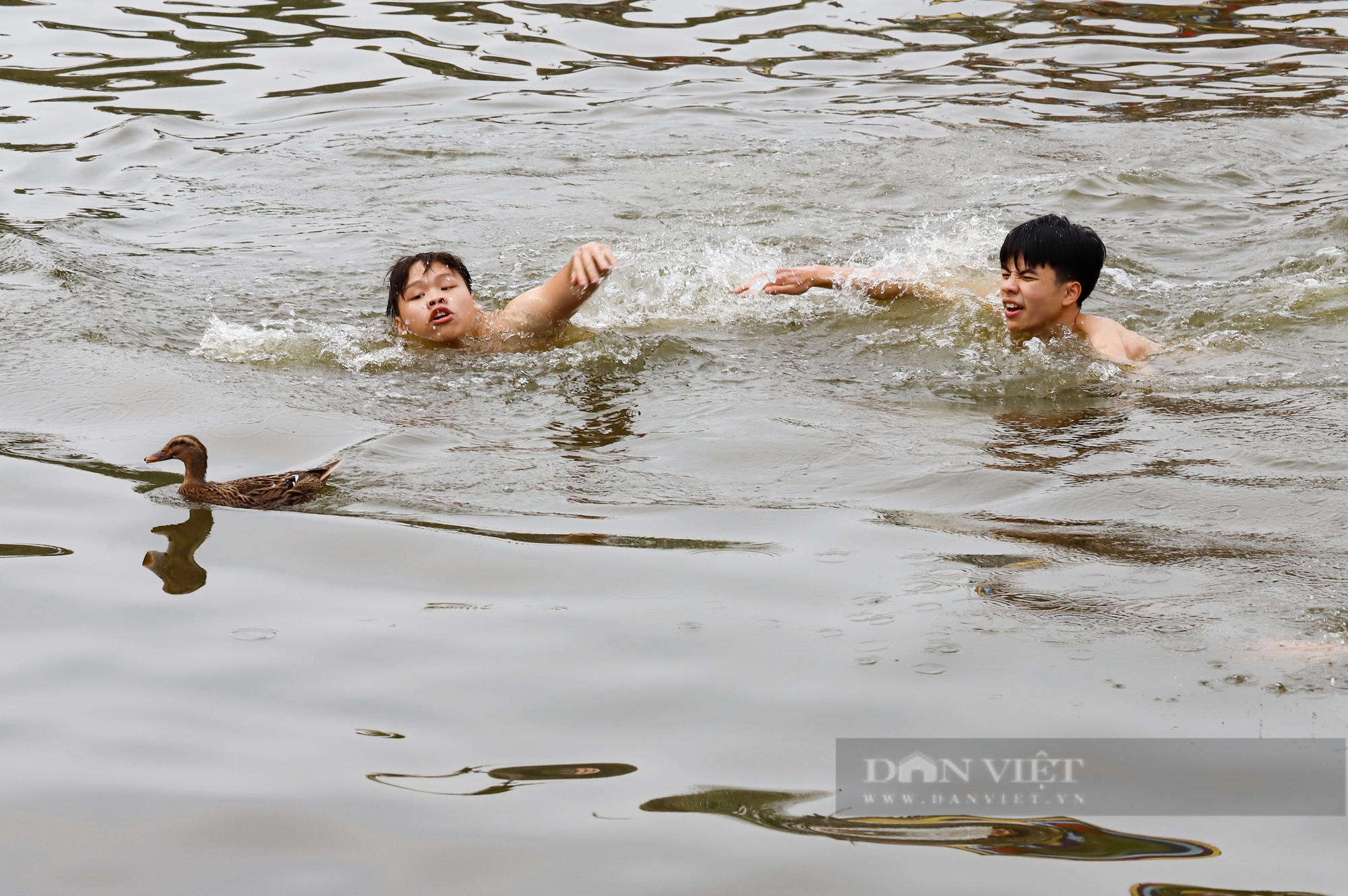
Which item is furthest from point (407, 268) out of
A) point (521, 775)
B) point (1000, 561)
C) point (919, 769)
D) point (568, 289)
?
point (919, 769)

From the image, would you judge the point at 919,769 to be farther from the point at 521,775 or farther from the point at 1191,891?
the point at 521,775

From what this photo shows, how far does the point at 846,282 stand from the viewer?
7688mm

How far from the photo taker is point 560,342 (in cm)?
737

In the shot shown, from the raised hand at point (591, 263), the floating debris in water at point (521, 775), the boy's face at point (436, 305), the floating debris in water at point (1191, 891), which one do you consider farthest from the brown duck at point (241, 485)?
the floating debris in water at point (1191, 891)

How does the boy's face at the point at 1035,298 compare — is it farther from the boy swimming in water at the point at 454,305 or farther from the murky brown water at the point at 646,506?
the boy swimming in water at the point at 454,305

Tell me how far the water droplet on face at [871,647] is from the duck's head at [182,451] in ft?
9.01

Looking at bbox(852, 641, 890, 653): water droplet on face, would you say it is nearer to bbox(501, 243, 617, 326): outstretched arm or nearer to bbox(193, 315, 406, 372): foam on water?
bbox(501, 243, 617, 326): outstretched arm

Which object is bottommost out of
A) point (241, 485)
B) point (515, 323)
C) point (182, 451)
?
point (241, 485)

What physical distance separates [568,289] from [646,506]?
2383mm

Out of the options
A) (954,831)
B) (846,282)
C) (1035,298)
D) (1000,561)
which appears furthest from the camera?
(846,282)

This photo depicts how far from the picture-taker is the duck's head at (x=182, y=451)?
511cm

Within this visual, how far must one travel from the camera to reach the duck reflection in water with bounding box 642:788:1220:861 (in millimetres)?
2959

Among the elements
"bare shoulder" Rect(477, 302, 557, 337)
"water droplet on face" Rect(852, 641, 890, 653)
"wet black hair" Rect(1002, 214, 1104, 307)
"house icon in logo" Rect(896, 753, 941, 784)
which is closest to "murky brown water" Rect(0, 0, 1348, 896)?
"water droplet on face" Rect(852, 641, 890, 653)

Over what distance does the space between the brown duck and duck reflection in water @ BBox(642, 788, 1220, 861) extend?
7.73 ft
